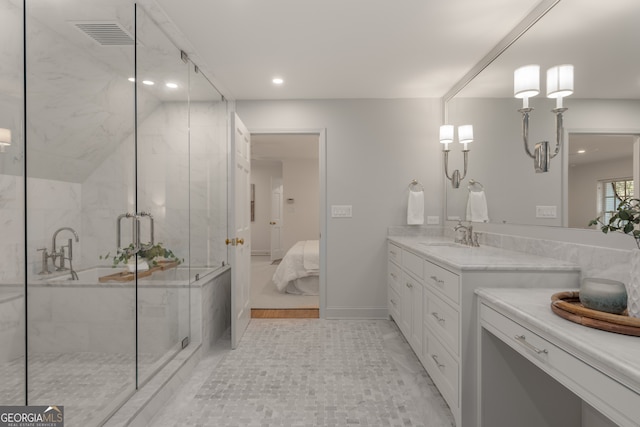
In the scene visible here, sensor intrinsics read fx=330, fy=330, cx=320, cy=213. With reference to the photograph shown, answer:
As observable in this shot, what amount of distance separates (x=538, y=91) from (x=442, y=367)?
1714 mm

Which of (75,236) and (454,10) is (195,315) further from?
(454,10)

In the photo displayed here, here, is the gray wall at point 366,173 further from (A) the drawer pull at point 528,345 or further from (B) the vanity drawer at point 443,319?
(A) the drawer pull at point 528,345

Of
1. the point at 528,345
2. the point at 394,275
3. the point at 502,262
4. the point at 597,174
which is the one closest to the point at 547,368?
the point at 528,345

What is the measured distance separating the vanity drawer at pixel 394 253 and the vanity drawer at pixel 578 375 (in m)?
1.57

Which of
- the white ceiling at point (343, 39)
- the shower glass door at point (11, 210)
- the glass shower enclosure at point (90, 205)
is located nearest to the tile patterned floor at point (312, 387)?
the glass shower enclosure at point (90, 205)

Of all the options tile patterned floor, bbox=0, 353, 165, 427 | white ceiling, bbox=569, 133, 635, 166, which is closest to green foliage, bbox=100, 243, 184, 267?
tile patterned floor, bbox=0, 353, 165, 427

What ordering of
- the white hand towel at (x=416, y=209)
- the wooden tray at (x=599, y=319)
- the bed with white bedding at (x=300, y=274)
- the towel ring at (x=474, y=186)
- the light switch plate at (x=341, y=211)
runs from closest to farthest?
the wooden tray at (x=599, y=319) < the towel ring at (x=474, y=186) < the white hand towel at (x=416, y=209) < the light switch plate at (x=341, y=211) < the bed with white bedding at (x=300, y=274)

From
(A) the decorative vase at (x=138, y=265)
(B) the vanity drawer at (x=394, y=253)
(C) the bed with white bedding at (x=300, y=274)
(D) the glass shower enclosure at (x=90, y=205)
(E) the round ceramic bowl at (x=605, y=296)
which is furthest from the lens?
(C) the bed with white bedding at (x=300, y=274)

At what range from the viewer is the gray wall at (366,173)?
140 inches

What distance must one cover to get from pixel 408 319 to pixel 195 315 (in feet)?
5.62

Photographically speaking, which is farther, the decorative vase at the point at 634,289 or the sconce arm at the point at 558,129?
the sconce arm at the point at 558,129

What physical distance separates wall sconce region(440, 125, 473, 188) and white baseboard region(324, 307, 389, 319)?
4.98ft

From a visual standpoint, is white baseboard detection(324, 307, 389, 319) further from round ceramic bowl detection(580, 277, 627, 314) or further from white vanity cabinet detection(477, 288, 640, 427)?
round ceramic bowl detection(580, 277, 627, 314)

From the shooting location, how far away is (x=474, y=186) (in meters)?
2.86
